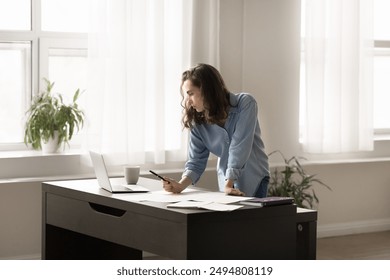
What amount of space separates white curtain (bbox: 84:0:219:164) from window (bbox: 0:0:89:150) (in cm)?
34

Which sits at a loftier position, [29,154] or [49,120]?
[49,120]

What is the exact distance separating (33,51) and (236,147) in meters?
2.10

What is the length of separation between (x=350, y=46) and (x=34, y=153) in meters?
2.70

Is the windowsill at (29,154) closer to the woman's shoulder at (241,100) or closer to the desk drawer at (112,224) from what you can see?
the desk drawer at (112,224)

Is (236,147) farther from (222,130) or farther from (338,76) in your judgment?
(338,76)

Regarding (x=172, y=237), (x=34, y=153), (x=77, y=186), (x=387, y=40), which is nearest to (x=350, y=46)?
(x=387, y=40)

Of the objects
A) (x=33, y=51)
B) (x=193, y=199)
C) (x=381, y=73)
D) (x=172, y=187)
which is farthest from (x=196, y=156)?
(x=381, y=73)

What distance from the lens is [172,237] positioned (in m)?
3.40

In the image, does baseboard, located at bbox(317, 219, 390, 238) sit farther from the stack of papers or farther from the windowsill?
the stack of papers

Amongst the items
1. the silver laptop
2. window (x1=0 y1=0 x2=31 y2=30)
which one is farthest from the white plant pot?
the silver laptop

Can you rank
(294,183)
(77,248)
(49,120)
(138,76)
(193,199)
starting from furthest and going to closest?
1. (294,183)
2. (138,76)
3. (49,120)
4. (77,248)
5. (193,199)

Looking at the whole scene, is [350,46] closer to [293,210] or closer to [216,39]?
[216,39]

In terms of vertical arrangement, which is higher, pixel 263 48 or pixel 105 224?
pixel 263 48

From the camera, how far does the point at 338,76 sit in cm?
663
